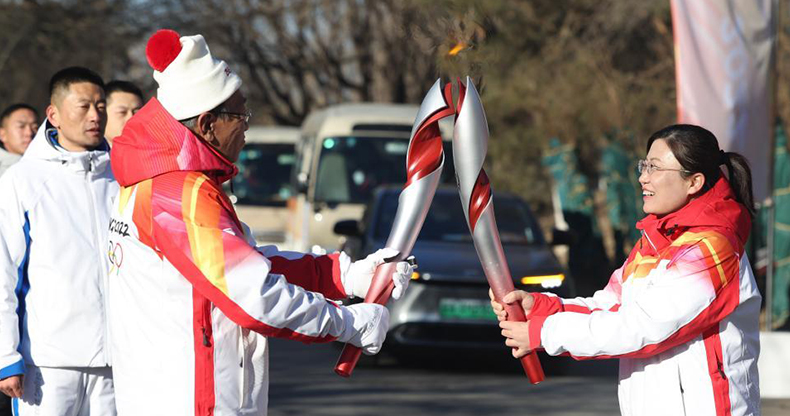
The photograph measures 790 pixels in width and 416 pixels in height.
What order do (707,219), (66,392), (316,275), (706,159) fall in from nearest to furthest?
(707,219) < (706,159) < (316,275) < (66,392)

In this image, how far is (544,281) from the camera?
33.4ft

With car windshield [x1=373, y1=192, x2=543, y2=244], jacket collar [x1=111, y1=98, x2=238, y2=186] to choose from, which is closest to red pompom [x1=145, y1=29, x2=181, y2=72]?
jacket collar [x1=111, y1=98, x2=238, y2=186]

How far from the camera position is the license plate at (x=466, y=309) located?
1009 cm

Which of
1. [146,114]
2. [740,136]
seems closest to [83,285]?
[146,114]

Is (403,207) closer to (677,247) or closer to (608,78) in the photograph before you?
(677,247)

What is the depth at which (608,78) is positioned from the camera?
21.9m

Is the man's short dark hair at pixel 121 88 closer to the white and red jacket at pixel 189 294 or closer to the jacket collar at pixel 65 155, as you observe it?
the jacket collar at pixel 65 155

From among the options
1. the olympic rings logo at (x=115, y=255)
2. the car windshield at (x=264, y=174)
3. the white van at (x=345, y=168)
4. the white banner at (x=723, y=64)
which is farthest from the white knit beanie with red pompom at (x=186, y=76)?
the car windshield at (x=264, y=174)

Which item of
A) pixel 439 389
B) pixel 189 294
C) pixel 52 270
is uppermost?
pixel 189 294

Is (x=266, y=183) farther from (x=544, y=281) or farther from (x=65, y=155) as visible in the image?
(x=65, y=155)

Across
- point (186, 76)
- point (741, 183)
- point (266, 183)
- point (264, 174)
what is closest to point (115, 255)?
point (186, 76)

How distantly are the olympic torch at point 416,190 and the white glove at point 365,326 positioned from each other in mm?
198

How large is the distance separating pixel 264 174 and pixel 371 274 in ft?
52.1

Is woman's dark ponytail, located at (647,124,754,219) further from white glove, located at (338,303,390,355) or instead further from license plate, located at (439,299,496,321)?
license plate, located at (439,299,496,321)
